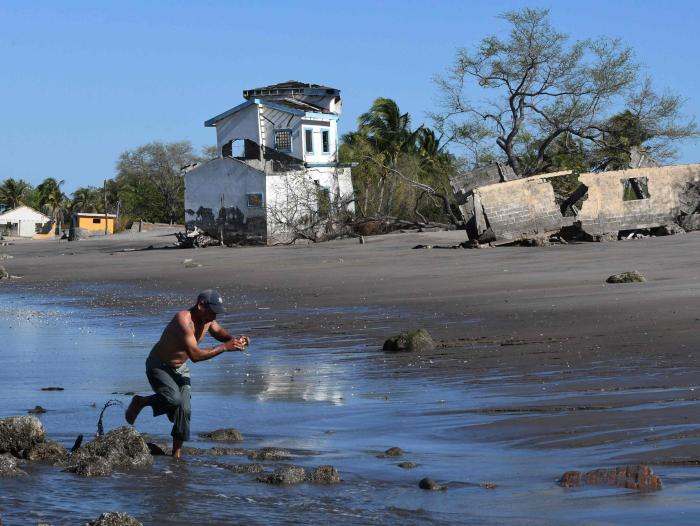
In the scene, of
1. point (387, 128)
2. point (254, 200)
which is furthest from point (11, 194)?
point (254, 200)

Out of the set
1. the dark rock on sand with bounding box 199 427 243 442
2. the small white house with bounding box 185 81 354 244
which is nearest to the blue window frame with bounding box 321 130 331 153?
the small white house with bounding box 185 81 354 244

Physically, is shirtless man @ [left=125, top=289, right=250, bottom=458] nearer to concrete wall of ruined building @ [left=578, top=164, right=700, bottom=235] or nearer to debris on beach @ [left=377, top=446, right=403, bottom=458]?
debris on beach @ [left=377, top=446, right=403, bottom=458]

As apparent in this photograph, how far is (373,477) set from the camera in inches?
312

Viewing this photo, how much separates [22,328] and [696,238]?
59.3 feet

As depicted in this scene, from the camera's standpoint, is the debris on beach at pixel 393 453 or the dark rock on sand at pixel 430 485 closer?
the dark rock on sand at pixel 430 485

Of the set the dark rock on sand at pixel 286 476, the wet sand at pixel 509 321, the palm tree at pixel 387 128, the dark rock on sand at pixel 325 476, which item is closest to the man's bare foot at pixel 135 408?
the dark rock on sand at pixel 286 476

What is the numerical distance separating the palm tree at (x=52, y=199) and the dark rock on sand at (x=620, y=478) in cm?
10030

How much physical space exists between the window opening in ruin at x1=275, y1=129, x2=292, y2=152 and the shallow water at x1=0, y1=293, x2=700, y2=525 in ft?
119

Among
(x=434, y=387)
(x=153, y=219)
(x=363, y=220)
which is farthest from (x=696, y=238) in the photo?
(x=153, y=219)

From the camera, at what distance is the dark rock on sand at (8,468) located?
8195mm

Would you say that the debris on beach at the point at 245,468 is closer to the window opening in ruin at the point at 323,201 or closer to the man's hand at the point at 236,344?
the man's hand at the point at 236,344

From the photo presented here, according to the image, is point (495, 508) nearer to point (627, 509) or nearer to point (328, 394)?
point (627, 509)

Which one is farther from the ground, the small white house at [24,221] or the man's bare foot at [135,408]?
the small white house at [24,221]

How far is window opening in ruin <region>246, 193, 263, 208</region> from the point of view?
4731 cm
